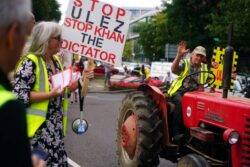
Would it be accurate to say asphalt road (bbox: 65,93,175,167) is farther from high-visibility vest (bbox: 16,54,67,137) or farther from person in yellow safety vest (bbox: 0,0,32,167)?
person in yellow safety vest (bbox: 0,0,32,167)

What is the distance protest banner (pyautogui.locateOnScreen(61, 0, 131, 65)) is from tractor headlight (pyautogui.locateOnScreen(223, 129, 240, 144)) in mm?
1674

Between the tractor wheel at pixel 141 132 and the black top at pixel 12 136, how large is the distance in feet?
16.7

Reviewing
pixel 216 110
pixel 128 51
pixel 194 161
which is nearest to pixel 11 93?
pixel 194 161

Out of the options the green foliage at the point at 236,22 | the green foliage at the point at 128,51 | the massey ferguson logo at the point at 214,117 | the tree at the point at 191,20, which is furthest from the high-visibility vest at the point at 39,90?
the green foliage at the point at 128,51

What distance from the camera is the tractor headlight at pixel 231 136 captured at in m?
5.46

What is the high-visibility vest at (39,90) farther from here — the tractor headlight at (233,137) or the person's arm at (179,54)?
the person's arm at (179,54)

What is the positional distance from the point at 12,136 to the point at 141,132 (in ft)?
17.0

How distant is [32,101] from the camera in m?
4.10

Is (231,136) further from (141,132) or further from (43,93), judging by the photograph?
(43,93)

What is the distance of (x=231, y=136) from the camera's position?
17.9 feet

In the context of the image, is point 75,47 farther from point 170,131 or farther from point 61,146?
point 61,146

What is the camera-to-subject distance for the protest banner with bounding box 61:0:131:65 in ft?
21.4

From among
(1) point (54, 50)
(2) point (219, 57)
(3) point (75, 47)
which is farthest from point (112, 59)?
(2) point (219, 57)

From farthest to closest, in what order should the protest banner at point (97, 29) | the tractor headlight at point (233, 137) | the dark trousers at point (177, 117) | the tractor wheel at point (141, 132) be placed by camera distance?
1. the dark trousers at point (177, 117)
2. the tractor wheel at point (141, 132)
3. the protest banner at point (97, 29)
4. the tractor headlight at point (233, 137)
